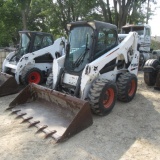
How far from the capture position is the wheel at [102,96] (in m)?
4.61

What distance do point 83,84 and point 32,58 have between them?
3.59 meters

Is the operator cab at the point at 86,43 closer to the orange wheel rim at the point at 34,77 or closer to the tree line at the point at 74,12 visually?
the orange wheel rim at the point at 34,77

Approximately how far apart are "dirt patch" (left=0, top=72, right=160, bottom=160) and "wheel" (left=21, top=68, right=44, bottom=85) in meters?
2.45

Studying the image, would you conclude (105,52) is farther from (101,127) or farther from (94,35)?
(101,127)

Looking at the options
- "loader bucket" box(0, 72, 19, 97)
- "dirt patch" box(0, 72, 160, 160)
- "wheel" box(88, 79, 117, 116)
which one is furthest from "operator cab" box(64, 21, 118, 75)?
"loader bucket" box(0, 72, 19, 97)

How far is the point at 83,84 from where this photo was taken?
478 centimetres

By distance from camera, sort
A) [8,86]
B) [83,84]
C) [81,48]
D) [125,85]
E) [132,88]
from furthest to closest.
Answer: [8,86]
[132,88]
[125,85]
[81,48]
[83,84]

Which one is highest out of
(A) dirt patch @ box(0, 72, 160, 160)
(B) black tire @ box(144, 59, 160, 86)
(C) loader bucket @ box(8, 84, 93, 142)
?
(B) black tire @ box(144, 59, 160, 86)

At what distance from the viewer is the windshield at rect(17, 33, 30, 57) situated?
26.2 ft

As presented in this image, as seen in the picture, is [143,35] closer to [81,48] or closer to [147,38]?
[147,38]

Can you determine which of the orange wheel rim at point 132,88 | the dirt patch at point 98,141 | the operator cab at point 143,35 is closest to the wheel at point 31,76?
the dirt patch at point 98,141

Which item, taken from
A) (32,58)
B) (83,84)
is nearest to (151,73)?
(83,84)

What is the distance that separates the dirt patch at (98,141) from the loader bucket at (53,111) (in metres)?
0.14

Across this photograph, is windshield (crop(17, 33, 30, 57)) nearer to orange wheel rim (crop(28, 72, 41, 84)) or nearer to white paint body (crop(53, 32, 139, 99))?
orange wheel rim (crop(28, 72, 41, 84))
